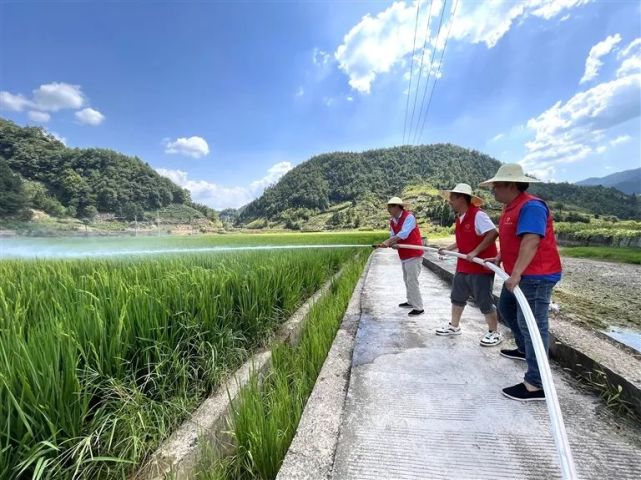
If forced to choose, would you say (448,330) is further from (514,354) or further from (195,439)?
(195,439)

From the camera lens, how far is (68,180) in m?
36.3

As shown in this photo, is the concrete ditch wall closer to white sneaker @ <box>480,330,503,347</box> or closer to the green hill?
white sneaker @ <box>480,330,503,347</box>

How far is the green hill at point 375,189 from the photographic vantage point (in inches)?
2958

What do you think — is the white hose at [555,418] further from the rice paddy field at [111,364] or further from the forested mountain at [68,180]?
the forested mountain at [68,180]

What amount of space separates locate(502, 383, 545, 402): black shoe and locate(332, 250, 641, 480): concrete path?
4cm

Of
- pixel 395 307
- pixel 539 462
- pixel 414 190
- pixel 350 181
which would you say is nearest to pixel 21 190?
pixel 395 307

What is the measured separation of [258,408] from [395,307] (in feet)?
10.6

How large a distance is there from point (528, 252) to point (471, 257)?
90 cm

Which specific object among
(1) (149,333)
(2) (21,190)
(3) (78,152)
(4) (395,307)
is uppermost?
(3) (78,152)

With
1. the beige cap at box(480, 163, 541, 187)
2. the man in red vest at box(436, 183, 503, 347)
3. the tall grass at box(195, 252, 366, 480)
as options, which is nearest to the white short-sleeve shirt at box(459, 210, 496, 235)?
the man in red vest at box(436, 183, 503, 347)

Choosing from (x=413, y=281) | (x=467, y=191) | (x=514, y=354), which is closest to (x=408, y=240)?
(x=413, y=281)

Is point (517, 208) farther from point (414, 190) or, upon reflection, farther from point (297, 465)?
point (414, 190)

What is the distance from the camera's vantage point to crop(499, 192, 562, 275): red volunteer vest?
2227mm

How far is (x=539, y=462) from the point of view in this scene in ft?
5.20
